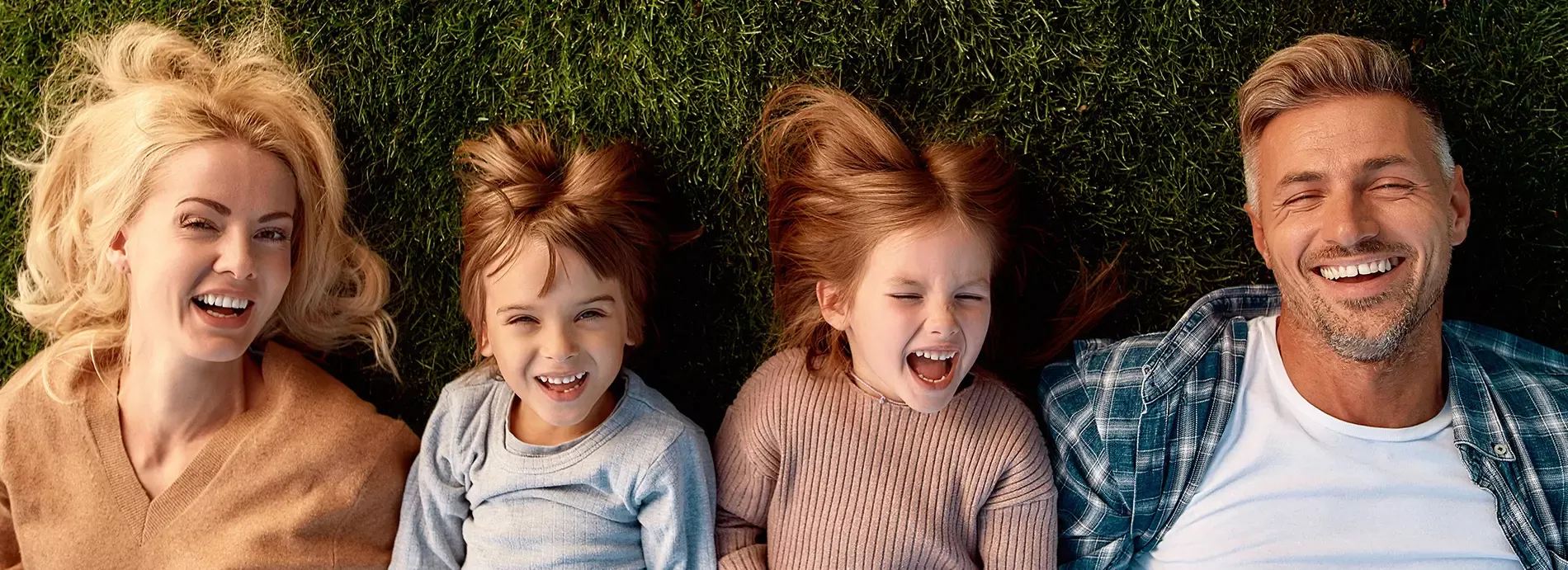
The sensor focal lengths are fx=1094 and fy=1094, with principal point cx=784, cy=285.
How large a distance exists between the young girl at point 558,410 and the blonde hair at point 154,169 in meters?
0.49

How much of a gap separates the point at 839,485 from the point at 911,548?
0.81 ft

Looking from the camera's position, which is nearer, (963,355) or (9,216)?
(963,355)

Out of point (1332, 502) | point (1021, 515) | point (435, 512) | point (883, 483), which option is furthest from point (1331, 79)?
point (435, 512)

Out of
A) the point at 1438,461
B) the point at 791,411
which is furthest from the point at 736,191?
the point at 1438,461

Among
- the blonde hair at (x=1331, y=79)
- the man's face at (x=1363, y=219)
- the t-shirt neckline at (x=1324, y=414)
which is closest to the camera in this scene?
the man's face at (x=1363, y=219)

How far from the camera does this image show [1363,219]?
2.63 meters

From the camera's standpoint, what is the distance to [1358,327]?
271 cm

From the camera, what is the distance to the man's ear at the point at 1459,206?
9.05ft

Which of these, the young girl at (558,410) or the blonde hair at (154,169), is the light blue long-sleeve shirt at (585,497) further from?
the blonde hair at (154,169)

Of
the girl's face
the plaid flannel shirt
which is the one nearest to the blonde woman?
the girl's face

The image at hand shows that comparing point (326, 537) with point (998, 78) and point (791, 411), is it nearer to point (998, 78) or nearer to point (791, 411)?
point (791, 411)

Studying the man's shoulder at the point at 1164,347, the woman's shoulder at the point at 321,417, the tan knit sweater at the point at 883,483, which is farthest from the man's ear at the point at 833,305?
the woman's shoulder at the point at 321,417

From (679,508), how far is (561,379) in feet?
1.51

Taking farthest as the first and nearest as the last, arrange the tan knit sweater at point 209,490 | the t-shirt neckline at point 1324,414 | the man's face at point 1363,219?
the tan knit sweater at point 209,490 → the t-shirt neckline at point 1324,414 → the man's face at point 1363,219
